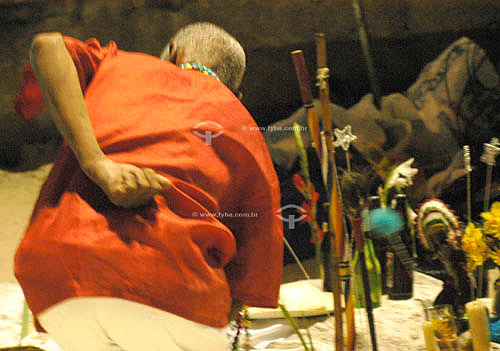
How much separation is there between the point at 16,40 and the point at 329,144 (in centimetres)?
175

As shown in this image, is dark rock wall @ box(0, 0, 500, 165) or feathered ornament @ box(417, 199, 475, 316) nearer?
feathered ornament @ box(417, 199, 475, 316)

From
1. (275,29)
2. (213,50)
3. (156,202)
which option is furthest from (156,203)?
(275,29)

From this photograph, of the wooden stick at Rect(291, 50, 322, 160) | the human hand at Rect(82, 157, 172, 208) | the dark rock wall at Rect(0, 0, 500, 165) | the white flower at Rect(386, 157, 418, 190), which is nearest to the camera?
the human hand at Rect(82, 157, 172, 208)

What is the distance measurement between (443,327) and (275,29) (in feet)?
4.73

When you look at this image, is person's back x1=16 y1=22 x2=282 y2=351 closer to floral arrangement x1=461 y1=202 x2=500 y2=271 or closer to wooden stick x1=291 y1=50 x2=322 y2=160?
wooden stick x1=291 y1=50 x2=322 y2=160

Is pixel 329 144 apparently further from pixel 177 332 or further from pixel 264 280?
pixel 177 332

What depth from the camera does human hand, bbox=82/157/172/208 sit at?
659mm

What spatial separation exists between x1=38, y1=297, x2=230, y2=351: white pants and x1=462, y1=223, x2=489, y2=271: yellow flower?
705 mm

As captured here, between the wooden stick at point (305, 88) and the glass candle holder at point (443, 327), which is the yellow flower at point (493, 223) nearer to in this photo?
the glass candle holder at point (443, 327)

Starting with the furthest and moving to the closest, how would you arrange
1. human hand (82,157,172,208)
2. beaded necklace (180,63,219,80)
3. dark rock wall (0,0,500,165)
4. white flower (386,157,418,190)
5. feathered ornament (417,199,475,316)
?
dark rock wall (0,0,500,165) < white flower (386,157,418,190) < feathered ornament (417,199,475,316) < beaded necklace (180,63,219,80) < human hand (82,157,172,208)

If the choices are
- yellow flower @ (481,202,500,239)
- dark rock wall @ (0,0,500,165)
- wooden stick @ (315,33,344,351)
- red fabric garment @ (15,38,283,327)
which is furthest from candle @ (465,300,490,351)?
dark rock wall @ (0,0,500,165)

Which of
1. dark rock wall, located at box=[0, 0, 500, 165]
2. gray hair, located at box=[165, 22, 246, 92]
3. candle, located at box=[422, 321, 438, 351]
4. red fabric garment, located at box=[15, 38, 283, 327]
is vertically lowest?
candle, located at box=[422, 321, 438, 351]

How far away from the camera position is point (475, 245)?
1.23 metres

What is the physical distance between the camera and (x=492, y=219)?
3.91 feet
